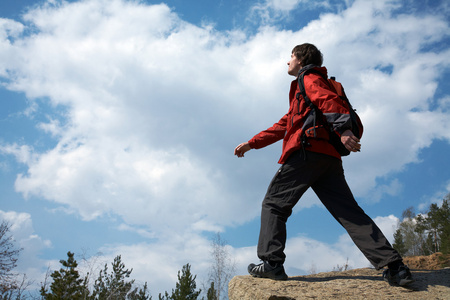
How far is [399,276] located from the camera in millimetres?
2871

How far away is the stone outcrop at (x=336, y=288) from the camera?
280 cm

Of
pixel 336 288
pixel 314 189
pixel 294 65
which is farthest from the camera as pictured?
pixel 294 65

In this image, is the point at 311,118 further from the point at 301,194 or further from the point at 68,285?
the point at 68,285

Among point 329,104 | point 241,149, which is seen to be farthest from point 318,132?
point 241,149

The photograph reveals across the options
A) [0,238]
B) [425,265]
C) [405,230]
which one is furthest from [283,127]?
[405,230]

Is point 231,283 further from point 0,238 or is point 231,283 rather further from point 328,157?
point 0,238

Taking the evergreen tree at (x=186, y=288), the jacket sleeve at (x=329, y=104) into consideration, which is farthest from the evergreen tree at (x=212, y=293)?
the jacket sleeve at (x=329, y=104)

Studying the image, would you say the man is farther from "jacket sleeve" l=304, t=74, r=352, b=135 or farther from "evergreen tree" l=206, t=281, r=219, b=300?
"evergreen tree" l=206, t=281, r=219, b=300

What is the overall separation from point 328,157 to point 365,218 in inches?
25.3

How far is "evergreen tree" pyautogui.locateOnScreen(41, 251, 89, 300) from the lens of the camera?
16516 millimetres

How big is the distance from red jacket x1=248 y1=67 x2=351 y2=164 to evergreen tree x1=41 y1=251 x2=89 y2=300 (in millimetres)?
16519

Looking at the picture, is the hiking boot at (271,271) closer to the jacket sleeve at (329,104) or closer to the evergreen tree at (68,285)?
the jacket sleeve at (329,104)

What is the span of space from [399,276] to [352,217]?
1.98ft

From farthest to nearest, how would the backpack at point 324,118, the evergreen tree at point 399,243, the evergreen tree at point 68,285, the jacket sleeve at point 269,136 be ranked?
the evergreen tree at point 399,243 < the evergreen tree at point 68,285 < the jacket sleeve at point 269,136 < the backpack at point 324,118
